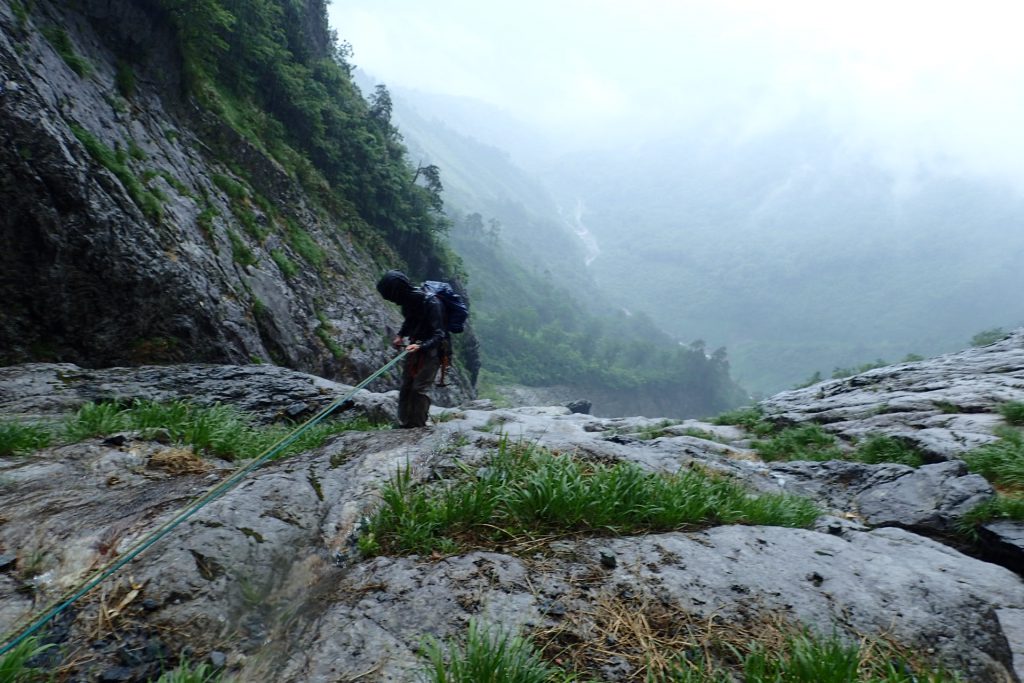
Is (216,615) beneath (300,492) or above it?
beneath

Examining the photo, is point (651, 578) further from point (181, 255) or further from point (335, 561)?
point (181, 255)

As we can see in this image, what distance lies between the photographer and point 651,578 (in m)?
3.20

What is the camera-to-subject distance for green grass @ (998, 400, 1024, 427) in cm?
751

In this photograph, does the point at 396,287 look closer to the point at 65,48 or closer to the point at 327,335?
the point at 327,335

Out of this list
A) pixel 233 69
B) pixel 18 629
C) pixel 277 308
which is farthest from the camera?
pixel 233 69

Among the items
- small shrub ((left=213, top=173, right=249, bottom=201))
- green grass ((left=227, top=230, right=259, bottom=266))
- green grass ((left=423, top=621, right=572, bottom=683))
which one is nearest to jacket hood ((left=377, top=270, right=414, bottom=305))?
green grass ((left=423, top=621, right=572, bottom=683))

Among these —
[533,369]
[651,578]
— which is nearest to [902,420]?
[651,578]

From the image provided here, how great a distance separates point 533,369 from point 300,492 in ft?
287

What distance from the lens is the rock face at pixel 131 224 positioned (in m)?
7.64

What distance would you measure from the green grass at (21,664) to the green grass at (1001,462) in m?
8.04

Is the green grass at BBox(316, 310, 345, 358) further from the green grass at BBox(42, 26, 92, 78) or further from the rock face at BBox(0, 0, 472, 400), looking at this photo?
the green grass at BBox(42, 26, 92, 78)

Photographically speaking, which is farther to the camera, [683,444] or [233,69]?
[233,69]

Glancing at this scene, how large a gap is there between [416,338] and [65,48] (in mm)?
9998

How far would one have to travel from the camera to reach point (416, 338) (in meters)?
6.88
